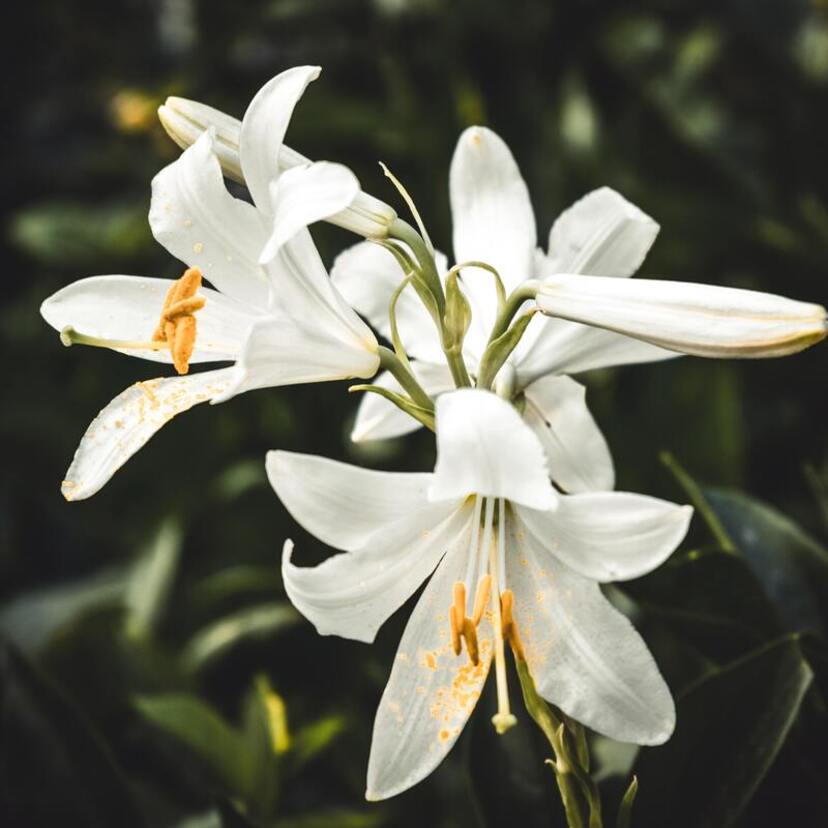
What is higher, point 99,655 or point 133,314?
point 133,314

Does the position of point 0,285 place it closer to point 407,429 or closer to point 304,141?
point 304,141

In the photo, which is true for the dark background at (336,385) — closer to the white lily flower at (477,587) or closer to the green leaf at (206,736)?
the green leaf at (206,736)

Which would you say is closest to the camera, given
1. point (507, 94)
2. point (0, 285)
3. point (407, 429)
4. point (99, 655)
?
point (407, 429)

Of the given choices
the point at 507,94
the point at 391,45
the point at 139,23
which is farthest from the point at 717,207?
the point at 139,23

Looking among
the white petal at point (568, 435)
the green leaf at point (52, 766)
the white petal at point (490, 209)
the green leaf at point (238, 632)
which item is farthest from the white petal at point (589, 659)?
the green leaf at point (238, 632)

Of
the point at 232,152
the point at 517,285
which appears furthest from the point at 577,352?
the point at 232,152

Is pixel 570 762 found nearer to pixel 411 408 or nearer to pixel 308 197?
pixel 411 408

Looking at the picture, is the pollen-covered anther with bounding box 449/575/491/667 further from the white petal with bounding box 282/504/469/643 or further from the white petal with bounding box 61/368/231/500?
the white petal with bounding box 61/368/231/500
